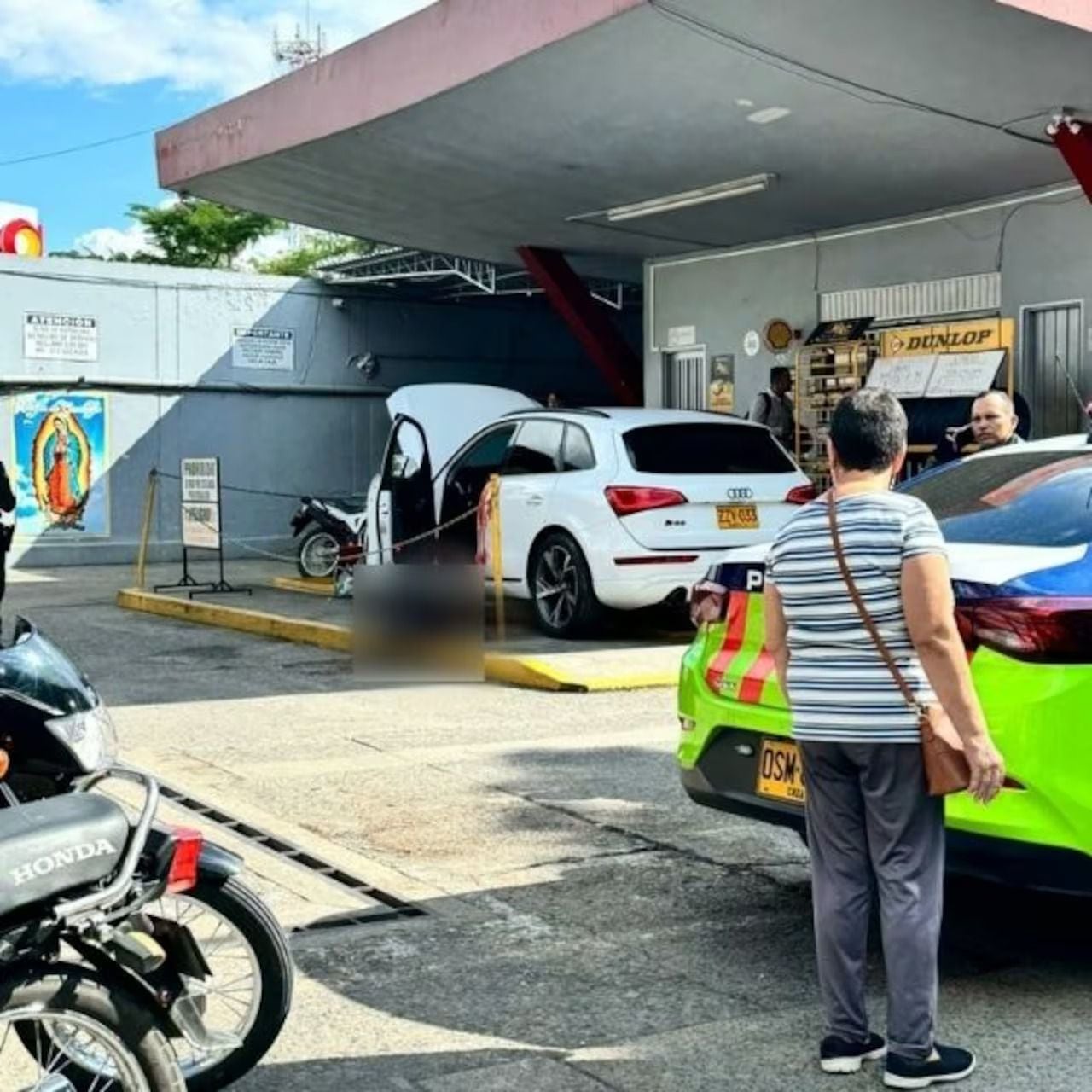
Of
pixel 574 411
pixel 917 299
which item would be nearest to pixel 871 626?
pixel 574 411

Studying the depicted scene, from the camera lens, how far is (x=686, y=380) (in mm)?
19203

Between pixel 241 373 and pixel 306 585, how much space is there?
22.9ft

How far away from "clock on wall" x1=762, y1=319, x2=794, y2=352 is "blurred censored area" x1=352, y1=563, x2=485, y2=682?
25.3 feet

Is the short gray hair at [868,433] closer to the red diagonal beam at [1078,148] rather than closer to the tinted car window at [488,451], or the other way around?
the tinted car window at [488,451]

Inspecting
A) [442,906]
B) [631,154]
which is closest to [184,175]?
[631,154]

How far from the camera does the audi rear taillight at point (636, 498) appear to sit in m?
10.9

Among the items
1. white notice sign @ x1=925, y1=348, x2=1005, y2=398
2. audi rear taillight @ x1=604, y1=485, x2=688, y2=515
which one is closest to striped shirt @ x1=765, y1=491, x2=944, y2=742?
audi rear taillight @ x1=604, y1=485, x2=688, y2=515

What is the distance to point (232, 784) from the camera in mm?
7258

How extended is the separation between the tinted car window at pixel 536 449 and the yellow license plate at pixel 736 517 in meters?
1.31

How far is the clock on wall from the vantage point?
17250 millimetres

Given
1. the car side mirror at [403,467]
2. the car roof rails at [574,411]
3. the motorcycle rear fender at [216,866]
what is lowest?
the motorcycle rear fender at [216,866]

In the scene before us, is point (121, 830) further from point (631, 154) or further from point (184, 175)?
point (184, 175)

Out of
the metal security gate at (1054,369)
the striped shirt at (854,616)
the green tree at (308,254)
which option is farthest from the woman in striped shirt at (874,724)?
the green tree at (308,254)

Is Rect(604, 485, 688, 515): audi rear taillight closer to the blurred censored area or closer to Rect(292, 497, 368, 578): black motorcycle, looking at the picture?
the blurred censored area
